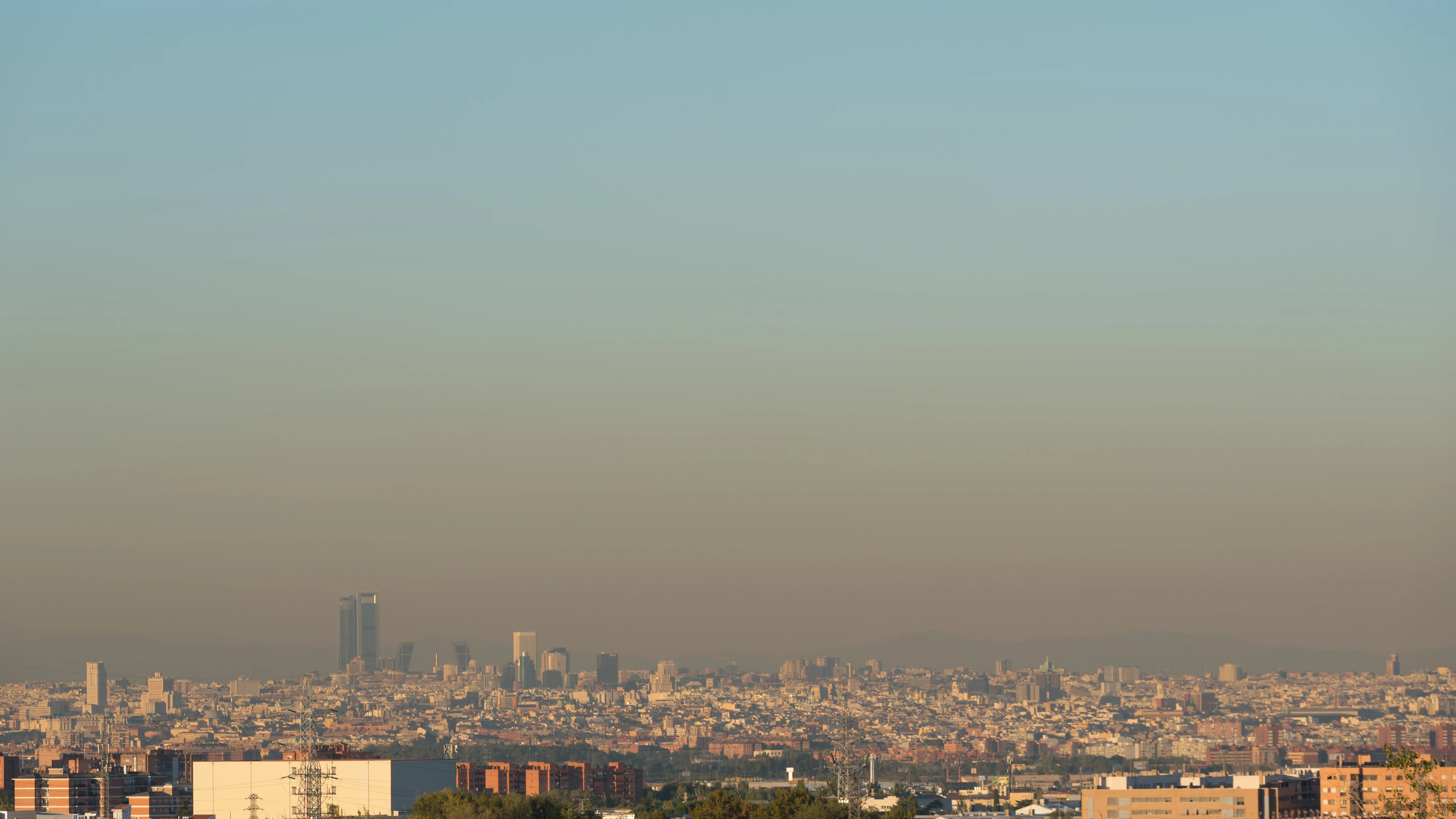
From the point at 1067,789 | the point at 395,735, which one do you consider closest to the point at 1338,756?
the point at 1067,789

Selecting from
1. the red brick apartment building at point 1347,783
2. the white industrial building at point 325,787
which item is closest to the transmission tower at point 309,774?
the white industrial building at point 325,787

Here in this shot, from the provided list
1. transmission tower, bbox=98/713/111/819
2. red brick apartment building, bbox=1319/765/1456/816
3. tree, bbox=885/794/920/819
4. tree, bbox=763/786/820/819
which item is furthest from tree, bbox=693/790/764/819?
red brick apartment building, bbox=1319/765/1456/816

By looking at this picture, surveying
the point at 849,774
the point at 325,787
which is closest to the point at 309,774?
the point at 849,774

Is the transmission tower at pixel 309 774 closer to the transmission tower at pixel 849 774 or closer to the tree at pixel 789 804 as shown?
the transmission tower at pixel 849 774

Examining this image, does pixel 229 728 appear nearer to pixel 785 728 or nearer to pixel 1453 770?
pixel 785 728

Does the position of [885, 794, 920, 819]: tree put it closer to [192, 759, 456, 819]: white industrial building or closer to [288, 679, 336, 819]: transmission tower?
[192, 759, 456, 819]: white industrial building

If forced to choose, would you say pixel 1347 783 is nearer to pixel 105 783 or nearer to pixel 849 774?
pixel 849 774
